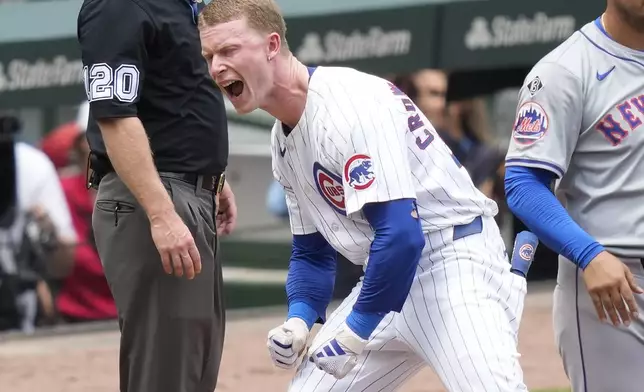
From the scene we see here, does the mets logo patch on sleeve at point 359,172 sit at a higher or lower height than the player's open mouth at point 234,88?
lower

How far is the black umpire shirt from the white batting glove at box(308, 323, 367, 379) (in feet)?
3.09

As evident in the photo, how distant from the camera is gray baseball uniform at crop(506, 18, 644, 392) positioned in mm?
3812

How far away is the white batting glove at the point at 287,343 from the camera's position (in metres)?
3.76

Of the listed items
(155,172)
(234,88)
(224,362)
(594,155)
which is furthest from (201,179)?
(224,362)

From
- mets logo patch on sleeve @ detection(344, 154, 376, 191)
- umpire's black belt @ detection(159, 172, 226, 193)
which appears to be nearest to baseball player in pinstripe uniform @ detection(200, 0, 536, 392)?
mets logo patch on sleeve @ detection(344, 154, 376, 191)

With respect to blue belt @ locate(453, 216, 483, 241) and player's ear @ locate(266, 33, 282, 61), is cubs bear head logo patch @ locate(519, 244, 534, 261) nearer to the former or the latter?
blue belt @ locate(453, 216, 483, 241)

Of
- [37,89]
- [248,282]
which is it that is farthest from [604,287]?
[248,282]

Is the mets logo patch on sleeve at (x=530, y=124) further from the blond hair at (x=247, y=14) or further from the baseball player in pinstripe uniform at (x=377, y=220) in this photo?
the blond hair at (x=247, y=14)

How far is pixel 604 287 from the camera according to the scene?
3639mm

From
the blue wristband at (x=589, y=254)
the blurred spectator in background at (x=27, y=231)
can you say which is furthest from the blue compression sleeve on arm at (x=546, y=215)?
the blurred spectator in background at (x=27, y=231)

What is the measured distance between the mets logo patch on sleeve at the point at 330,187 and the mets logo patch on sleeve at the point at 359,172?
0.12 meters

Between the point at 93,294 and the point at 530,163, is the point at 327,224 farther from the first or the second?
the point at 93,294

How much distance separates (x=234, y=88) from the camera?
369 centimetres

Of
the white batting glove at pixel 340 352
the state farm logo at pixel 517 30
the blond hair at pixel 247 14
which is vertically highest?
the blond hair at pixel 247 14
